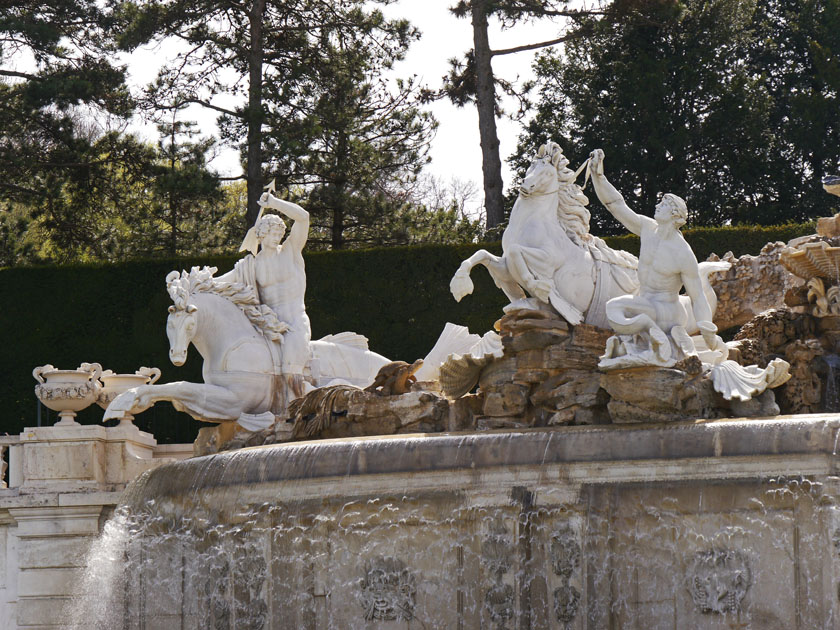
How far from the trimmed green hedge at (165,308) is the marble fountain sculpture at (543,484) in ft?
17.9

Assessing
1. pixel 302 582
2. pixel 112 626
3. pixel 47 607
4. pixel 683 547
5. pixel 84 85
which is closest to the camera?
pixel 683 547

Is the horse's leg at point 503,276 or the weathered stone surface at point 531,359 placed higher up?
the horse's leg at point 503,276

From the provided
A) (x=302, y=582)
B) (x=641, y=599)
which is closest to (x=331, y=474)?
(x=302, y=582)

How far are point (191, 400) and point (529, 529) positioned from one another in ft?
12.7

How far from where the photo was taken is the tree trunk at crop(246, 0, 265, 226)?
81.0ft

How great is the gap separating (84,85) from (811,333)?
13850 mm

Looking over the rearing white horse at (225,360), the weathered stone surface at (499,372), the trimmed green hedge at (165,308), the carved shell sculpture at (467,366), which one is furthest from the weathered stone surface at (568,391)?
the trimmed green hedge at (165,308)

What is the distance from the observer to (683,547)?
1213 cm

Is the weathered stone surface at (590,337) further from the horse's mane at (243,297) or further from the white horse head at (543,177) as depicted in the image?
the horse's mane at (243,297)

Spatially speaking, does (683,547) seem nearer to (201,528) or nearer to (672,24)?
(201,528)

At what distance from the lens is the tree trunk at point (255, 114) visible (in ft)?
81.0

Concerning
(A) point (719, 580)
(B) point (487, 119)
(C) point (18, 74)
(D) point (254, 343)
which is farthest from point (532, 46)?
(A) point (719, 580)

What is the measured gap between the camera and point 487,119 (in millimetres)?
25125

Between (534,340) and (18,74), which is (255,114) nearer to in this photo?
(18,74)
